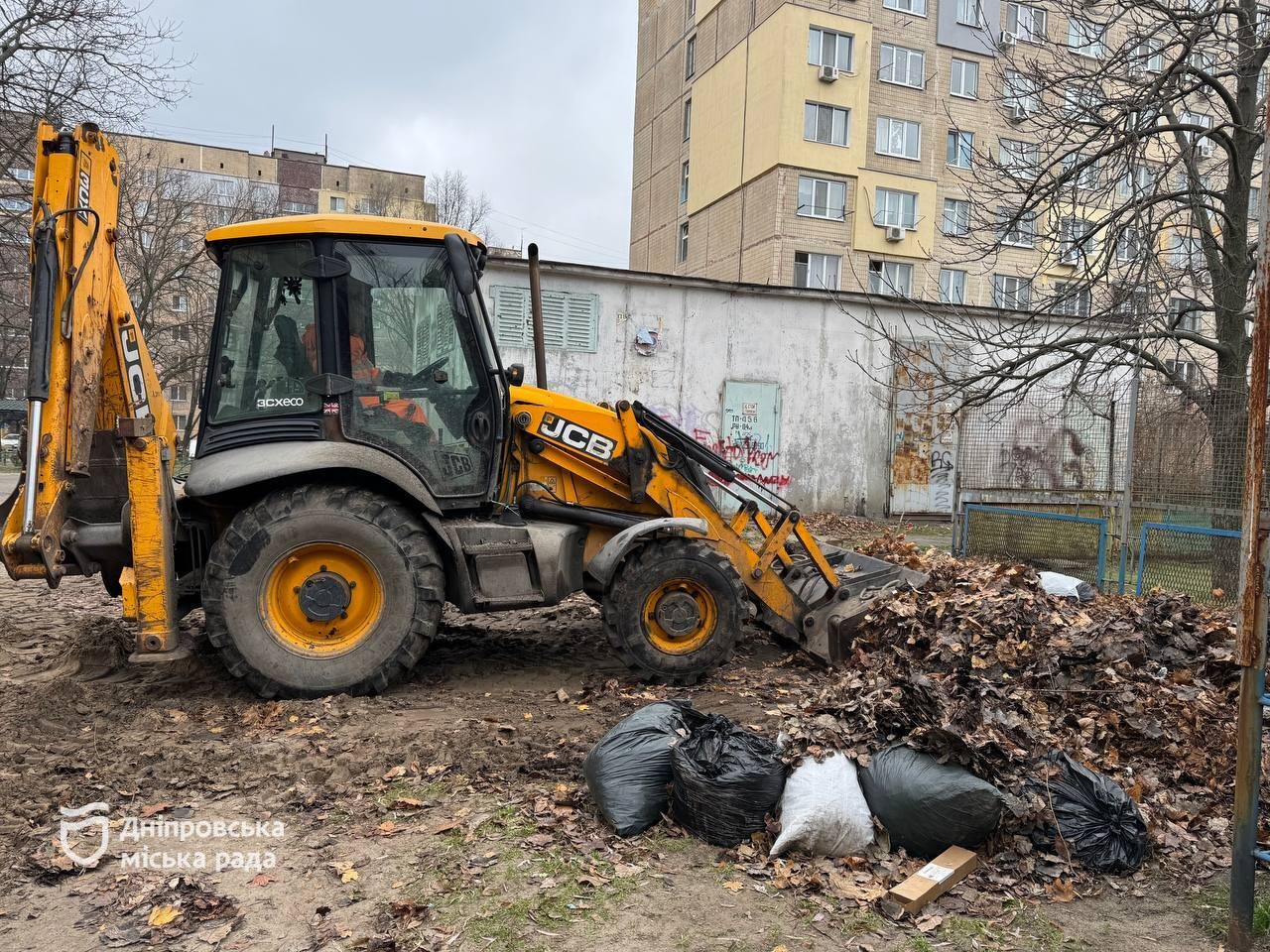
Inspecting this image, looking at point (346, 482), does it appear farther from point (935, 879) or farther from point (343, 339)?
point (935, 879)

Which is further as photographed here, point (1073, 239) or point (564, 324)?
point (564, 324)

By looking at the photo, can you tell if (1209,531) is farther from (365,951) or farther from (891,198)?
(891,198)

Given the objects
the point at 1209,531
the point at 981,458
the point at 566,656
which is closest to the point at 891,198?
the point at 981,458

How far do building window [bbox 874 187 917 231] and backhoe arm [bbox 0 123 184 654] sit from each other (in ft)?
89.7

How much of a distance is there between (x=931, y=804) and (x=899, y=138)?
3021 cm

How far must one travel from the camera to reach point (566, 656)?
22.0 ft

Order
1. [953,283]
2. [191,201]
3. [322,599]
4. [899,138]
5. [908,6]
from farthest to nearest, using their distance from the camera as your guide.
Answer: [953,283], [908,6], [899,138], [191,201], [322,599]

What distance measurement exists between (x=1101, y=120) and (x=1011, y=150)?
0.71 m

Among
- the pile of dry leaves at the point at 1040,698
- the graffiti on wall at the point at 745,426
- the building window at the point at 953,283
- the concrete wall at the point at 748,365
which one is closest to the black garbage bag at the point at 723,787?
the pile of dry leaves at the point at 1040,698

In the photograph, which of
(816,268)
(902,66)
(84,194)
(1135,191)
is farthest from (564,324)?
(902,66)

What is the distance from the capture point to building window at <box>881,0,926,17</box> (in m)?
29.8

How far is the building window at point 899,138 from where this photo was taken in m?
29.9

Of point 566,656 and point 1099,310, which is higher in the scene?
point 1099,310

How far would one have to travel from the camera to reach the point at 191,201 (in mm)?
27375
